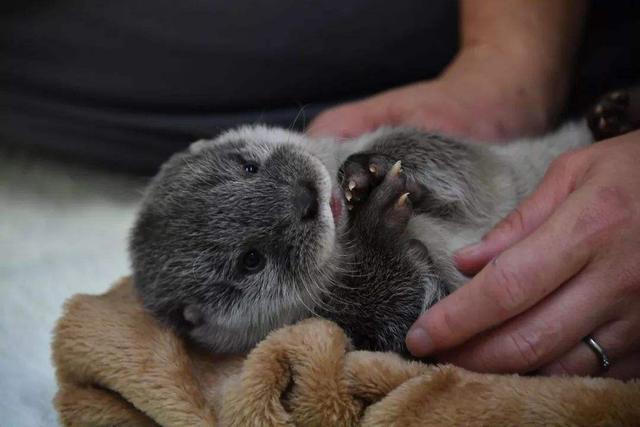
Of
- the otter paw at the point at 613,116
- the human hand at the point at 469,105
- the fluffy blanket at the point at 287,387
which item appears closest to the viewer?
the fluffy blanket at the point at 287,387

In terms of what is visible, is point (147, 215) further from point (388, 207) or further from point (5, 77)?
point (5, 77)

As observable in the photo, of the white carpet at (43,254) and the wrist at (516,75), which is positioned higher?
the wrist at (516,75)

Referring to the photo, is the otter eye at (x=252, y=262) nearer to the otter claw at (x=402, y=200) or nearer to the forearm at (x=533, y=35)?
the otter claw at (x=402, y=200)

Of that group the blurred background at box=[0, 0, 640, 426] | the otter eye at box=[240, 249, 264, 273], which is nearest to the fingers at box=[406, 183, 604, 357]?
the otter eye at box=[240, 249, 264, 273]

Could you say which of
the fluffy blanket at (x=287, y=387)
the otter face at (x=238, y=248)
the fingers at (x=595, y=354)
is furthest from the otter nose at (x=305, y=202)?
the fingers at (x=595, y=354)

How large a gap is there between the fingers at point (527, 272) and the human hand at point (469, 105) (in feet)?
3.26

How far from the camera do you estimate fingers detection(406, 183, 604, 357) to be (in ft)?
4.89

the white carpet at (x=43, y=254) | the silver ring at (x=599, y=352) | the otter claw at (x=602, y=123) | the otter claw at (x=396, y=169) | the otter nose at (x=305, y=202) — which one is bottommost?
the white carpet at (x=43, y=254)

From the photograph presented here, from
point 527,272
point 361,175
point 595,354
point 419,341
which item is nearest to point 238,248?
point 361,175

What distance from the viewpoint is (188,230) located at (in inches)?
67.8

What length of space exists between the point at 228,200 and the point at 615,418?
3.35ft

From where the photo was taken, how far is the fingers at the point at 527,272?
1.49 m

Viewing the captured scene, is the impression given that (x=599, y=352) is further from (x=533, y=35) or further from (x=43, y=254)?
(x=43, y=254)

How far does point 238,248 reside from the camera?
5.56 feet
